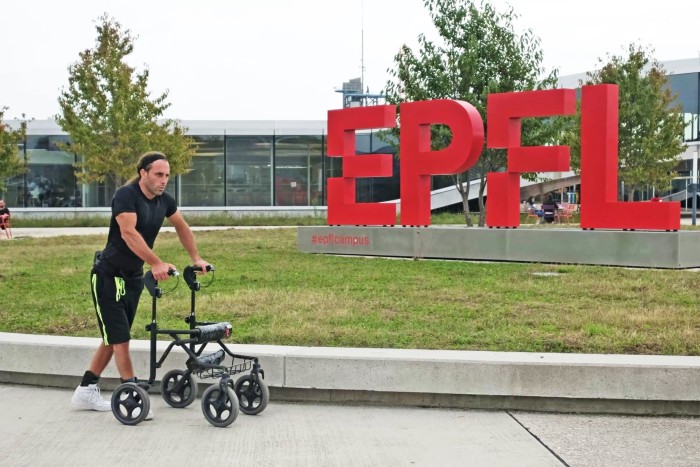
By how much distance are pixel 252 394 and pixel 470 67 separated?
1985 centimetres

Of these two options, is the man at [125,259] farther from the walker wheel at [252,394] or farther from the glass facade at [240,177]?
A: the glass facade at [240,177]

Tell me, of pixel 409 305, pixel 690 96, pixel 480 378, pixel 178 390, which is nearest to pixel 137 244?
pixel 178 390

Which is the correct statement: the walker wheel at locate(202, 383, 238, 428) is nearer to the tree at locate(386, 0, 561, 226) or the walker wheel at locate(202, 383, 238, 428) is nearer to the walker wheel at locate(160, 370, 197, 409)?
the walker wheel at locate(160, 370, 197, 409)

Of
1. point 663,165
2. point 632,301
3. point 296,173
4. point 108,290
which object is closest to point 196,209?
point 296,173

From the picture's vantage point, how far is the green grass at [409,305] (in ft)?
29.7

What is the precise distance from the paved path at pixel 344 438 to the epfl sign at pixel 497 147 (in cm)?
1119

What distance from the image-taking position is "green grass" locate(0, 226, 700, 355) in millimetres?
9047

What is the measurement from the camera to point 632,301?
1205cm

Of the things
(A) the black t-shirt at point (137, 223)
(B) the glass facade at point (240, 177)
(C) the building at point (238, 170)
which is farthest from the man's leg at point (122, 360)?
(B) the glass facade at point (240, 177)

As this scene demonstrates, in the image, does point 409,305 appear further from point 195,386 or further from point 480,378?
point 195,386

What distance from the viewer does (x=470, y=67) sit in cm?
2575

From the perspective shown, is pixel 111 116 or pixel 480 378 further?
pixel 111 116

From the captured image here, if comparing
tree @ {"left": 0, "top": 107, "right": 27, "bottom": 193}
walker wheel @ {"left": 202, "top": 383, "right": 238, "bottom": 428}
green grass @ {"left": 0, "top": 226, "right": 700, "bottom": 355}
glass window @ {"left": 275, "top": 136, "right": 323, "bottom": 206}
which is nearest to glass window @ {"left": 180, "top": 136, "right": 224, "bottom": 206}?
glass window @ {"left": 275, "top": 136, "right": 323, "bottom": 206}

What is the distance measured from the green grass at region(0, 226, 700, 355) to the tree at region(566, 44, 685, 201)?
→ 22.2 m
